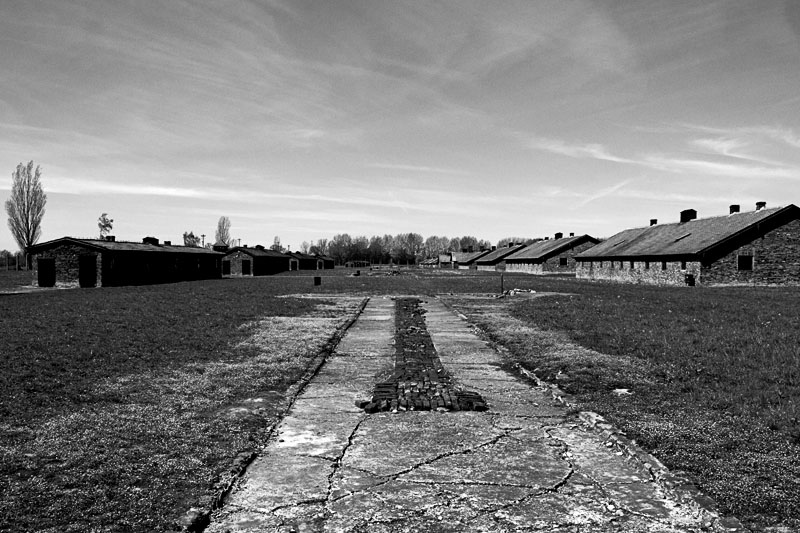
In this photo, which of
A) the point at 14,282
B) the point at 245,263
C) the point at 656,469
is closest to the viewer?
the point at 656,469

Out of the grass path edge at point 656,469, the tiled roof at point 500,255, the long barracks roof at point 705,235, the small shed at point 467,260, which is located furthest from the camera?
the small shed at point 467,260

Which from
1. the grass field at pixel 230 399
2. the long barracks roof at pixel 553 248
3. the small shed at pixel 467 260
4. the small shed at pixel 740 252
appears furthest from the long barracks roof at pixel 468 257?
the grass field at pixel 230 399

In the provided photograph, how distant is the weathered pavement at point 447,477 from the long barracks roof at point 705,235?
34.3 metres

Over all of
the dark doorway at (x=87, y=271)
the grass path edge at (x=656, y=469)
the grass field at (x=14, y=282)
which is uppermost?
the dark doorway at (x=87, y=271)

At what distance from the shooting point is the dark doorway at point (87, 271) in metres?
38.0

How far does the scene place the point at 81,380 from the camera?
327 inches

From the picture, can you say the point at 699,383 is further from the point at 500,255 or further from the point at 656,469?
the point at 500,255

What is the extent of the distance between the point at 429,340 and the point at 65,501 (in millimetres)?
9376

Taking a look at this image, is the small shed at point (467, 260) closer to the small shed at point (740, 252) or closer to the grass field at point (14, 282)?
the small shed at point (740, 252)

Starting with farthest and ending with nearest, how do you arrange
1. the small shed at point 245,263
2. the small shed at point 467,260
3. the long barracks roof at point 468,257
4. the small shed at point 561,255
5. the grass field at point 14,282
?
1. the long barracks roof at point 468,257
2. the small shed at point 467,260
3. the small shed at point 245,263
4. the small shed at point 561,255
5. the grass field at point 14,282

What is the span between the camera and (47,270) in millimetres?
38281

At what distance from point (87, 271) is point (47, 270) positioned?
2.75m

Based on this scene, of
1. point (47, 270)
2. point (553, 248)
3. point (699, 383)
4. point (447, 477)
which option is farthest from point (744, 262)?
point (47, 270)

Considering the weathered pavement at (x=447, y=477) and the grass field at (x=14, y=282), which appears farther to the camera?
the grass field at (x=14, y=282)
